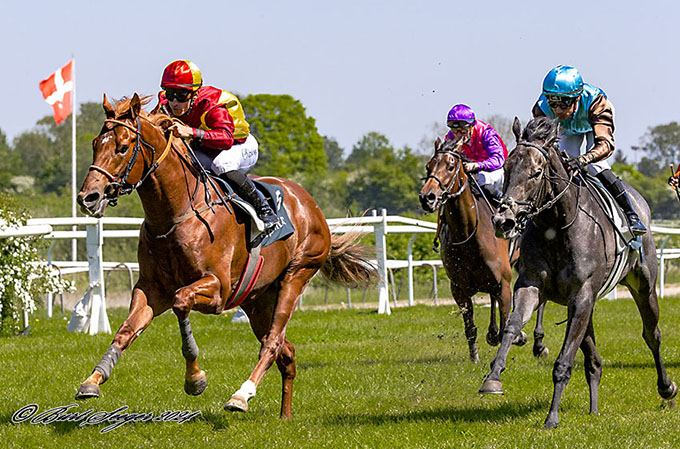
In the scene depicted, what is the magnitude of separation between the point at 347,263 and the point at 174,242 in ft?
7.48

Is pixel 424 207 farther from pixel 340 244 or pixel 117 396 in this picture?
pixel 117 396

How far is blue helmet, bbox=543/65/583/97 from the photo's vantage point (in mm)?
6016

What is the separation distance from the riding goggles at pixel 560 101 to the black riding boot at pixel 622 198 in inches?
22.4

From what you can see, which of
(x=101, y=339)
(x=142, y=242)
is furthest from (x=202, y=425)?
(x=101, y=339)

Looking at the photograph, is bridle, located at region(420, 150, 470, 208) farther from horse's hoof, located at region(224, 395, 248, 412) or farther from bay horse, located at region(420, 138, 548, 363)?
horse's hoof, located at region(224, 395, 248, 412)

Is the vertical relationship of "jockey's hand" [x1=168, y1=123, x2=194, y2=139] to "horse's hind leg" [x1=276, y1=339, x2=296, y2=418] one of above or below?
above

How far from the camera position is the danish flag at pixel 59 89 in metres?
21.4

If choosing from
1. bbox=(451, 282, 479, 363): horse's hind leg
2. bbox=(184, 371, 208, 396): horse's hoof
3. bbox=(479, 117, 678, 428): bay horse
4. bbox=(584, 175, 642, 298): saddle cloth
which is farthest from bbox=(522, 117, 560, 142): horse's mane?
bbox=(451, 282, 479, 363): horse's hind leg

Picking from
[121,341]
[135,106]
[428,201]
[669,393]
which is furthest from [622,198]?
[121,341]

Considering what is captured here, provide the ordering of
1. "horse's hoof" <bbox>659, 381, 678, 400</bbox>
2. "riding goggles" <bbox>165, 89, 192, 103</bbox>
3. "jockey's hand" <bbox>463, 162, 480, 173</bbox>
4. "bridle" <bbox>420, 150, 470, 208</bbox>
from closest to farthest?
"riding goggles" <bbox>165, 89, 192, 103</bbox>
"horse's hoof" <bbox>659, 381, 678, 400</bbox>
"bridle" <bbox>420, 150, 470, 208</bbox>
"jockey's hand" <bbox>463, 162, 480, 173</bbox>

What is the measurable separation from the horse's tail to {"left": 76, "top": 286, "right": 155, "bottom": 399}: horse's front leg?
7.26 feet

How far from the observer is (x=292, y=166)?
196 ft

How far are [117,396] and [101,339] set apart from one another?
2.81 metres

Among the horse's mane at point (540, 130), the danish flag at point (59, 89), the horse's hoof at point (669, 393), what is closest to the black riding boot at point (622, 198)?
the horse's mane at point (540, 130)
